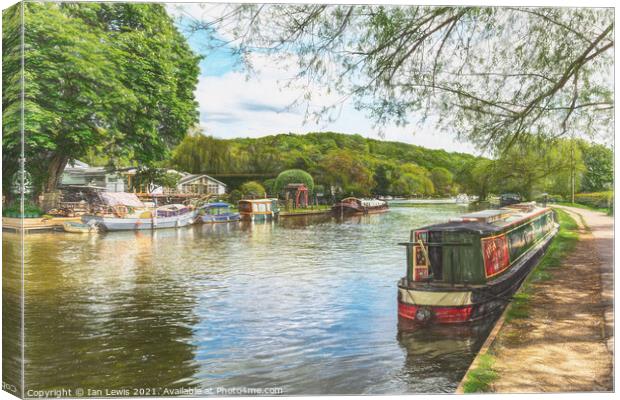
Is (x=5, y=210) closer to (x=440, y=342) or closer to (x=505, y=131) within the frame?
(x=440, y=342)

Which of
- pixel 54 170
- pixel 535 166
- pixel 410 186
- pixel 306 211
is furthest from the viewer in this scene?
pixel 410 186

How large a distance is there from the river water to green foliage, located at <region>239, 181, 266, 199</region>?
285 mm

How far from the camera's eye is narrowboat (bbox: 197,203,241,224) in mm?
5324

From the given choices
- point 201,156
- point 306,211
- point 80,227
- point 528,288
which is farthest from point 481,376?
point 80,227

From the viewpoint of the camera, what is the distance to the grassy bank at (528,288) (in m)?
4.70

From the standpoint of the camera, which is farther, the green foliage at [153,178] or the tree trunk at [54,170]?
the green foliage at [153,178]

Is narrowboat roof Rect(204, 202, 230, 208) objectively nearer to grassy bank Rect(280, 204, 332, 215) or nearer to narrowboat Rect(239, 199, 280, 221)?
narrowboat Rect(239, 199, 280, 221)

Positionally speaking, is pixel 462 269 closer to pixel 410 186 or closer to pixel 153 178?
pixel 410 186

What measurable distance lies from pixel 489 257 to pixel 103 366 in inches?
141

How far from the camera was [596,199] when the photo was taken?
5512mm

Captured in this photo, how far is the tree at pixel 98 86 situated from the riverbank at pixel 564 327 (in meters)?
3.31

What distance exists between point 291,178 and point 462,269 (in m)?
1.80

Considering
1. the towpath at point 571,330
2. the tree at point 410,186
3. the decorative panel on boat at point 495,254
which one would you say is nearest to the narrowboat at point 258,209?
the tree at point 410,186

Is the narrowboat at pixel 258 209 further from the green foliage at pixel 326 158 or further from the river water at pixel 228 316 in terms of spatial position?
the green foliage at pixel 326 158
